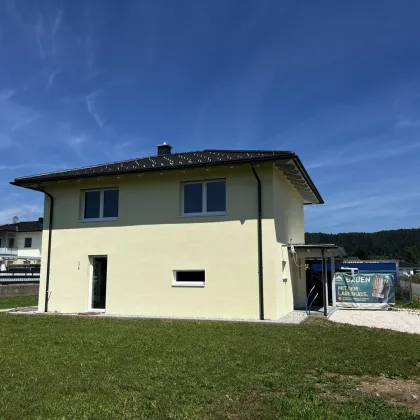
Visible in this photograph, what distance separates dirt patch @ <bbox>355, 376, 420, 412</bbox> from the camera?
199 inches

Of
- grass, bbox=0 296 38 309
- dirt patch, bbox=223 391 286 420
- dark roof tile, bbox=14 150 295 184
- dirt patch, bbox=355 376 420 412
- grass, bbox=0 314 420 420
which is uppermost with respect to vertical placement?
dark roof tile, bbox=14 150 295 184

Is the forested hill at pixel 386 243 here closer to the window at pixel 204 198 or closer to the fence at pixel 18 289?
the fence at pixel 18 289

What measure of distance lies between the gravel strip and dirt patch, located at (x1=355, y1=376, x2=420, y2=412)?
18.1 feet

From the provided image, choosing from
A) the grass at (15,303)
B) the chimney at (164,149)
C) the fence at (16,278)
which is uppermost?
the chimney at (164,149)

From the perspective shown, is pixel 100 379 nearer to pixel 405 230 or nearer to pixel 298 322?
pixel 298 322

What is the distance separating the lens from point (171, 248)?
14.1m

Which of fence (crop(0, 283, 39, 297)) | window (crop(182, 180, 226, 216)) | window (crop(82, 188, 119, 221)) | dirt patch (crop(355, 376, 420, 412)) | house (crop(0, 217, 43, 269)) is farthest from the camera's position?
house (crop(0, 217, 43, 269))

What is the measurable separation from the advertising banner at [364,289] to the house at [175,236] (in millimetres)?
2311

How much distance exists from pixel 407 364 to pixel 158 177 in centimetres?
968

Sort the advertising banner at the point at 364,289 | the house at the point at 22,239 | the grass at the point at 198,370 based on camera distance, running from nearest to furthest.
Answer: the grass at the point at 198,370 < the advertising banner at the point at 364,289 < the house at the point at 22,239

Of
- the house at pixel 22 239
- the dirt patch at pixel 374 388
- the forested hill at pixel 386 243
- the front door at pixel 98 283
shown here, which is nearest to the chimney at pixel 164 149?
the front door at pixel 98 283

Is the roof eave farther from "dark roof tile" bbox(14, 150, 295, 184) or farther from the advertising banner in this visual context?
the advertising banner

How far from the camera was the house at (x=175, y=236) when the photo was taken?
13148 mm

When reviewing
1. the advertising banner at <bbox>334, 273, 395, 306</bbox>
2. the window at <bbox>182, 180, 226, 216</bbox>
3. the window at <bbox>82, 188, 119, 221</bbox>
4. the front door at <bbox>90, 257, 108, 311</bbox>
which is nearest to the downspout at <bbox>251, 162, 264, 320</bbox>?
the window at <bbox>182, 180, 226, 216</bbox>
